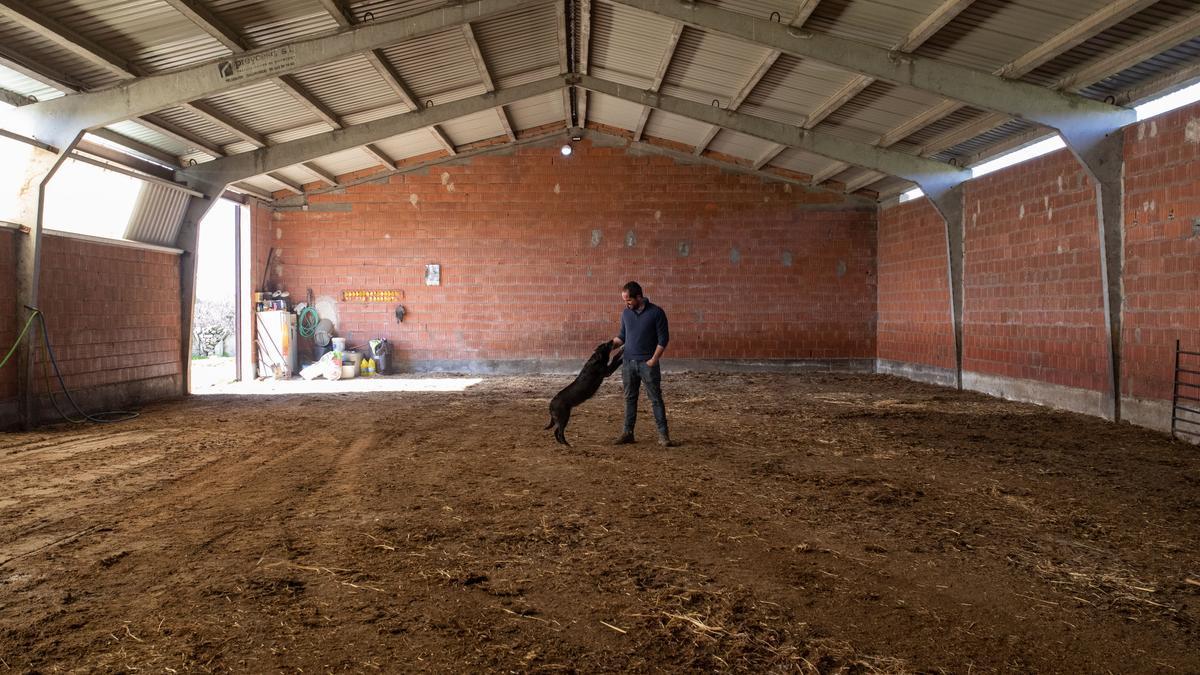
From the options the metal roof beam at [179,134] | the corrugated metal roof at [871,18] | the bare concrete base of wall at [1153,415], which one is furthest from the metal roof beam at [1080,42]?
the metal roof beam at [179,134]

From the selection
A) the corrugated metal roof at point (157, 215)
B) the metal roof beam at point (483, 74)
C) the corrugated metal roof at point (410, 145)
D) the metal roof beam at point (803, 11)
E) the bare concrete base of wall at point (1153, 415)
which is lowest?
the bare concrete base of wall at point (1153, 415)

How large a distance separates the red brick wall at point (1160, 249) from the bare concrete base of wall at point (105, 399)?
13.8 metres

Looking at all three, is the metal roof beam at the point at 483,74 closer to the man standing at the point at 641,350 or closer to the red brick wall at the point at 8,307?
the man standing at the point at 641,350

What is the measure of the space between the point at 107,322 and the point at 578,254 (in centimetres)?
922

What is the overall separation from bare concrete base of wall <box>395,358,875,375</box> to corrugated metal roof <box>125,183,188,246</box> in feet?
18.8

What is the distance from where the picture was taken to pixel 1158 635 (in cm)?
330

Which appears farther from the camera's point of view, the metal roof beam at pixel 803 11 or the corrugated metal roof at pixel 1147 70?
the metal roof beam at pixel 803 11

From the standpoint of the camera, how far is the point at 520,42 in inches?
450

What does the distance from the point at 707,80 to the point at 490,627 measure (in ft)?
35.6

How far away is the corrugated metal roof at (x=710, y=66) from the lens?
10.6 m

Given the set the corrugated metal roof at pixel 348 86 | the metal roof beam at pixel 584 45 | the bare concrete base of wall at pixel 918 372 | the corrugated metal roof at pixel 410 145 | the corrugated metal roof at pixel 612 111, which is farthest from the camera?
the corrugated metal roof at pixel 410 145

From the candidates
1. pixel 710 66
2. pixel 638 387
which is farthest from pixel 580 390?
pixel 710 66

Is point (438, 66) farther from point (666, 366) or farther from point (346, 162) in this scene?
point (666, 366)

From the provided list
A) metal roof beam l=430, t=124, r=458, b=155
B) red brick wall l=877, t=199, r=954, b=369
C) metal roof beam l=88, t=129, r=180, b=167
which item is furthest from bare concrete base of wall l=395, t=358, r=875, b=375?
metal roof beam l=88, t=129, r=180, b=167
